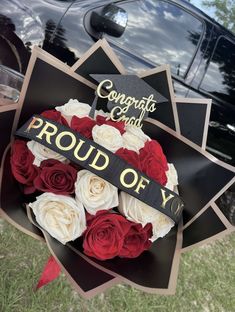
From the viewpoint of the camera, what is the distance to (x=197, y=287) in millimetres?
2945

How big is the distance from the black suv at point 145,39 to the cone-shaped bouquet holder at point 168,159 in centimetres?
192

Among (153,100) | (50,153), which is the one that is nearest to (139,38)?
(153,100)

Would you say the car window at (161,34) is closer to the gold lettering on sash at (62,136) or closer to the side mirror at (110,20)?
the side mirror at (110,20)

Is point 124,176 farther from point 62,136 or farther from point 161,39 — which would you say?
point 161,39

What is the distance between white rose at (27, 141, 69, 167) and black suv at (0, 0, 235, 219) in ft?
6.69

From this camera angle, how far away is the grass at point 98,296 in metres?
2.24

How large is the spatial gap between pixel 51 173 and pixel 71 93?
0.25 meters

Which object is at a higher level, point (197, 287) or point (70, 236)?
point (70, 236)

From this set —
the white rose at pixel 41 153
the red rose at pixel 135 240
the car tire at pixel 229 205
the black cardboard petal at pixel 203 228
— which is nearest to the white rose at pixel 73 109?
the white rose at pixel 41 153

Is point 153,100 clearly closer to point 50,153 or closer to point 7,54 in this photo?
point 50,153

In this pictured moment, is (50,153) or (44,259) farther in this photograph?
(44,259)

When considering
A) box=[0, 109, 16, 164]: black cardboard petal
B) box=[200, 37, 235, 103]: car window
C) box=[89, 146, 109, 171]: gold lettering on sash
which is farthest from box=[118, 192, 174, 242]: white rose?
box=[200, 37, 235, 103]: car window

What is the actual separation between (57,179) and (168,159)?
1.21 feet

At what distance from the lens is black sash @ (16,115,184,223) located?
107cm
